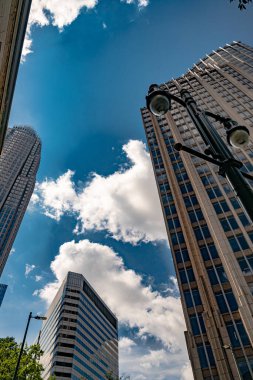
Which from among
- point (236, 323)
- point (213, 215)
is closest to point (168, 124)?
point (213, 215)

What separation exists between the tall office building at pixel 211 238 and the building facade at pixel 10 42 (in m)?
28.6

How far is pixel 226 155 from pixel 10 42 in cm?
546

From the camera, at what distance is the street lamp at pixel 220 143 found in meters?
4.42

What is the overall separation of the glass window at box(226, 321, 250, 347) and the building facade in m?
36.0

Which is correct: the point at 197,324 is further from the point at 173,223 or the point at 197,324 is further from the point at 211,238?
the point at 173,223

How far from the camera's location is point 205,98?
206 feet

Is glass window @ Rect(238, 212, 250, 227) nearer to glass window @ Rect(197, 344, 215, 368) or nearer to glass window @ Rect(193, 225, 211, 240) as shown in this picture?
glass window @ Rect(193, 225, 211, 240)

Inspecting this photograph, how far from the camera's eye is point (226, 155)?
195 inches

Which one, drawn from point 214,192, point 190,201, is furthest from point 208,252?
point 190,201

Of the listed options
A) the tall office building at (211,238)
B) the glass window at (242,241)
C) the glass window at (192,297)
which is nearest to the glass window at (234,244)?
the tall office building at (211,238)

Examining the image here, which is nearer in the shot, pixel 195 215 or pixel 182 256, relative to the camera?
pixel 182 256

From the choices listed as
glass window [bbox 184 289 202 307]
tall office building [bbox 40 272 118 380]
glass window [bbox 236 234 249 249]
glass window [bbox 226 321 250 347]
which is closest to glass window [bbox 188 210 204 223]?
glass window [bbox 236 234 249 249]

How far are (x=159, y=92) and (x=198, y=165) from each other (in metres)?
45.6

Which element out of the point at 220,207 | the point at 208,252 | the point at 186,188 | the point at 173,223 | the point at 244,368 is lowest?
the point at 244,368
